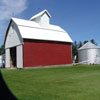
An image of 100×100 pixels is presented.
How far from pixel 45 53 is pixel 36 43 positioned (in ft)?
6.58

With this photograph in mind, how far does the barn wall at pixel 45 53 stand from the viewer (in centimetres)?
2081

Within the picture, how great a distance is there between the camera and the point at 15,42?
74.8 ft

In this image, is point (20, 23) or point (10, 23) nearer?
point (20, 23)

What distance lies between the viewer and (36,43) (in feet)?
71.2

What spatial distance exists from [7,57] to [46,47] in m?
7.52

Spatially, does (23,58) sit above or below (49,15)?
below

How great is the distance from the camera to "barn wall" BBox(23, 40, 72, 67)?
20812mm

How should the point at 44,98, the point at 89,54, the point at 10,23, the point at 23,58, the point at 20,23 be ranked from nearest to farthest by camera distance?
the point at 44,98, the point at 23,58, the point at 20,23, the point at 10,23, the point at 89,54

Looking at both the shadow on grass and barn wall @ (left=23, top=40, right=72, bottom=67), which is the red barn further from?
the shadow on grass

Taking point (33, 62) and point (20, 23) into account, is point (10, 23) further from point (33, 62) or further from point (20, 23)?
point (33, 62)

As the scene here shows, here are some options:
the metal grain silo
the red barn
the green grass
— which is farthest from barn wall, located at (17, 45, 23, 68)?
the metal grain silo

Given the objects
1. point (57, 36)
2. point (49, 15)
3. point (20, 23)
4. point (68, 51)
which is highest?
point (49, 15)

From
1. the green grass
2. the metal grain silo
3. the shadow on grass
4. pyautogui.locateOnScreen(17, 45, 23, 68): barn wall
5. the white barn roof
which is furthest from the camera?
the metal grain silo

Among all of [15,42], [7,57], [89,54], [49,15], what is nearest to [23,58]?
[15,42]
